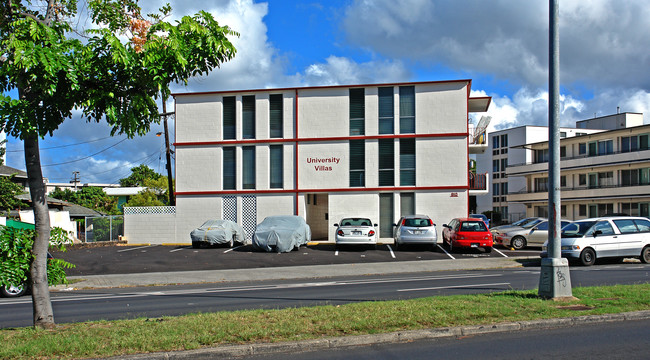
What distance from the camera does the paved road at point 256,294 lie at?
1105 centimetres

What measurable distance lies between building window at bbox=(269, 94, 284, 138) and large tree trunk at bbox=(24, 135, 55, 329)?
2430cm

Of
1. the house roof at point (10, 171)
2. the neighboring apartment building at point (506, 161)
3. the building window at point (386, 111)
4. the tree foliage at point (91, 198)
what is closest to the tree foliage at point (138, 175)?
the tree foliage at point (91, 198)

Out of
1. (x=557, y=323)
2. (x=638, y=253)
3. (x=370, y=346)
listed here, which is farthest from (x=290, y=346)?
(x=638, y=253)

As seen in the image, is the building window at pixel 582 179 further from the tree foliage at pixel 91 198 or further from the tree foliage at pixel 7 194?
the tree foliage at pixel 91 198

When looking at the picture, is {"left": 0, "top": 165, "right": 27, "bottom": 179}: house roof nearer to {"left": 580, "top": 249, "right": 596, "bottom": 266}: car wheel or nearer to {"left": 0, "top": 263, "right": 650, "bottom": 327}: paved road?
{"left": 0, "top": 263, "right": 650, "bottom": 327}: paved road

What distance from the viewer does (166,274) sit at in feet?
65.1

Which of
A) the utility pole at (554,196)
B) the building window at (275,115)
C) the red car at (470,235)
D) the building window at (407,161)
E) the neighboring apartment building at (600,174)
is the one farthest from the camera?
the neighboring apartment building at (600,174)

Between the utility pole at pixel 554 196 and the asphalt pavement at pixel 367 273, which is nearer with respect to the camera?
the asphalt pavement at pixel 367 273

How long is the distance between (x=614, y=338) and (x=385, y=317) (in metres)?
3.27

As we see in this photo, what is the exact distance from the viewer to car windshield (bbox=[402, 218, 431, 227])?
25.1 meters

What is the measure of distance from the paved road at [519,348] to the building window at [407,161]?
73.7 ft

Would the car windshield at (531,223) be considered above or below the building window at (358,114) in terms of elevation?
below

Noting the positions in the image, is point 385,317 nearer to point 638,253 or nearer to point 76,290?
point 76,290

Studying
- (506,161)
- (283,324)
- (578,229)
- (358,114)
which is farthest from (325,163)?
(506,161)
